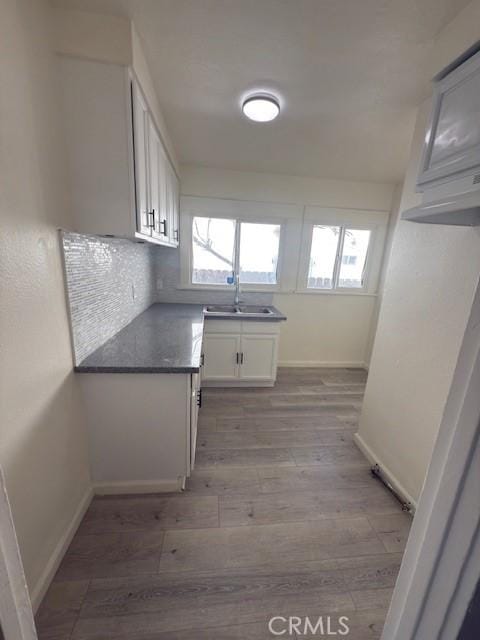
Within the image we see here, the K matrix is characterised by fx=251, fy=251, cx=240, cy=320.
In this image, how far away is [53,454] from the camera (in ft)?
3.82

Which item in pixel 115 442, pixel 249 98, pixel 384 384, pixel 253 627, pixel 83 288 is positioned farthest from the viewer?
pixel 384 384

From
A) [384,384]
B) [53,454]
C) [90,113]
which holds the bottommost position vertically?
[53,454]

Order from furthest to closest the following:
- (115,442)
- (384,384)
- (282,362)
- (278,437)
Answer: (282,362)
(278,437)
(384,384)
(115,442)

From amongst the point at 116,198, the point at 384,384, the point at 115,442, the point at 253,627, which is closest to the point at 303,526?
the point at 253,627

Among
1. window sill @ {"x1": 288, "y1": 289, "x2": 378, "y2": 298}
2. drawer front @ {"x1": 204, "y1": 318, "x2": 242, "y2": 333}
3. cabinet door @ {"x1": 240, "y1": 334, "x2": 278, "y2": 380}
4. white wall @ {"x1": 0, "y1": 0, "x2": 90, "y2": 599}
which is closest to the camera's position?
white wall @ {"x1": 0, "y1": 0, "x2": 90, "y2": 599}

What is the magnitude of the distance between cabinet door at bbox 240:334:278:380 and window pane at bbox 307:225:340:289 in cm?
111

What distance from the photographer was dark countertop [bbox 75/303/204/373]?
54.5 inches

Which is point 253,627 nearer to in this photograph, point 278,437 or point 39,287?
point 278,437

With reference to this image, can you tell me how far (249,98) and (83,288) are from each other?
5.19 feet

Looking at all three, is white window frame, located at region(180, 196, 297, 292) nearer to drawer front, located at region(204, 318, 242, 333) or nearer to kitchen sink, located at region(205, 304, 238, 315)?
kitchen sink, located at region(205, 304, 238, 315)

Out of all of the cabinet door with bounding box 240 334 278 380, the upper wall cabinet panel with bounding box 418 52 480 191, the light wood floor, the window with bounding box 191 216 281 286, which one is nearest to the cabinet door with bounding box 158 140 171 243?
the window with bounding box 191 216 281 286

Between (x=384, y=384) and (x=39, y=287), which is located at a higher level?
(x=39, y=287)

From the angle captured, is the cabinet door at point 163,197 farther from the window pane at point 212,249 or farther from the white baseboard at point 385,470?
the white baseboard at point 385,470

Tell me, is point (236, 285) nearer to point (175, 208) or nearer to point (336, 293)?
point (175, 208)
